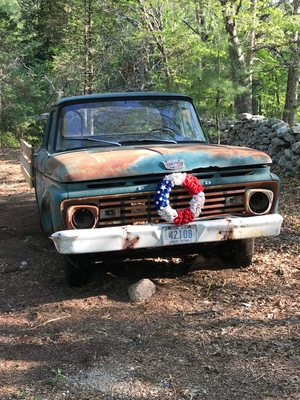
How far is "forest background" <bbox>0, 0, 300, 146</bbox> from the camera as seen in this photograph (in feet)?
40.8

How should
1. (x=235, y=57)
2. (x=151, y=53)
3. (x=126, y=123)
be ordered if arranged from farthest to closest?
(x=151, y=53) → (x=235, y=57) → (x=126, y=123)

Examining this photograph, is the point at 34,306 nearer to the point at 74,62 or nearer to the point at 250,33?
the point at 250,33

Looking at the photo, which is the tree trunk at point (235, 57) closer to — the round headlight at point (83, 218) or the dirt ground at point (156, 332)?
the dirt ground at point (156, 332)

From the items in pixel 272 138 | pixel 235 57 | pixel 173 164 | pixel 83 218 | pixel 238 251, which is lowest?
pixel 272 138

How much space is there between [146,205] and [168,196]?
0.21 metres

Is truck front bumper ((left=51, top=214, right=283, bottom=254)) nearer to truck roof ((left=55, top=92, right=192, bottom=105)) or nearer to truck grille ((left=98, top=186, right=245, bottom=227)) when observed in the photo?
truck grille ((left=98, top=186, right=245, bottom=227))

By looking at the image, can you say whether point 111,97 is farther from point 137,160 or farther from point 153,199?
point 153,199

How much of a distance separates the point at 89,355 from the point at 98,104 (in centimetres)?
278

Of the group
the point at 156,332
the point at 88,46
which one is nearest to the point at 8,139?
the point at 88,46

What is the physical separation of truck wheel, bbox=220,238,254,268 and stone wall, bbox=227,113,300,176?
5502mm

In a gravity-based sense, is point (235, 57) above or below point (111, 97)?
below

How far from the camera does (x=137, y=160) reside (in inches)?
160

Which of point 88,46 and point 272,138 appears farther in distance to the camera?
point 88,46

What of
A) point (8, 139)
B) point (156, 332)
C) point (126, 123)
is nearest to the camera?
point (156, 332)
